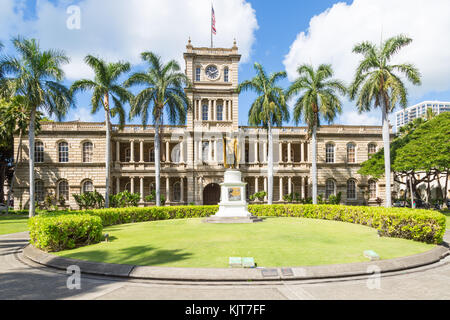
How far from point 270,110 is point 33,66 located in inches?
750

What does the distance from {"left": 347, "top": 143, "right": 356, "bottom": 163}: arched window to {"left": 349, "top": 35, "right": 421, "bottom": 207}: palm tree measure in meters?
16.3

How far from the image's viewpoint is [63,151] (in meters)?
35.1

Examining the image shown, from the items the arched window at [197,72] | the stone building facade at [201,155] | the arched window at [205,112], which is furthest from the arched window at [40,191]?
the arched window at [197,72]

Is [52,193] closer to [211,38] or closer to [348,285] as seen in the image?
[211,38]

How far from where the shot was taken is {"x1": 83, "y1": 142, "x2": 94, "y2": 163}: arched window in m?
35.3

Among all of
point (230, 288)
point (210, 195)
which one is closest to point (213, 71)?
point (210, 195)

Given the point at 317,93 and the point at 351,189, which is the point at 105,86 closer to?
the point at 317,93

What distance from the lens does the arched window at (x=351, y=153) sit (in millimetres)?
38312

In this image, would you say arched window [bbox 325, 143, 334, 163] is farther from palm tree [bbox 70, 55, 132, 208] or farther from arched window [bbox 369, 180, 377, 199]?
palm tree [bbox 70, 55, 132, 208]

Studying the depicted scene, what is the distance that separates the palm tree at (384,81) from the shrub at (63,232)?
1957 centimetres

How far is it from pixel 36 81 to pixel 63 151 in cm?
1478

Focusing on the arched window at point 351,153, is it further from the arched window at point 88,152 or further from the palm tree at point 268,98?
the arched window at point 88,152

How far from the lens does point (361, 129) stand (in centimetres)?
3841
